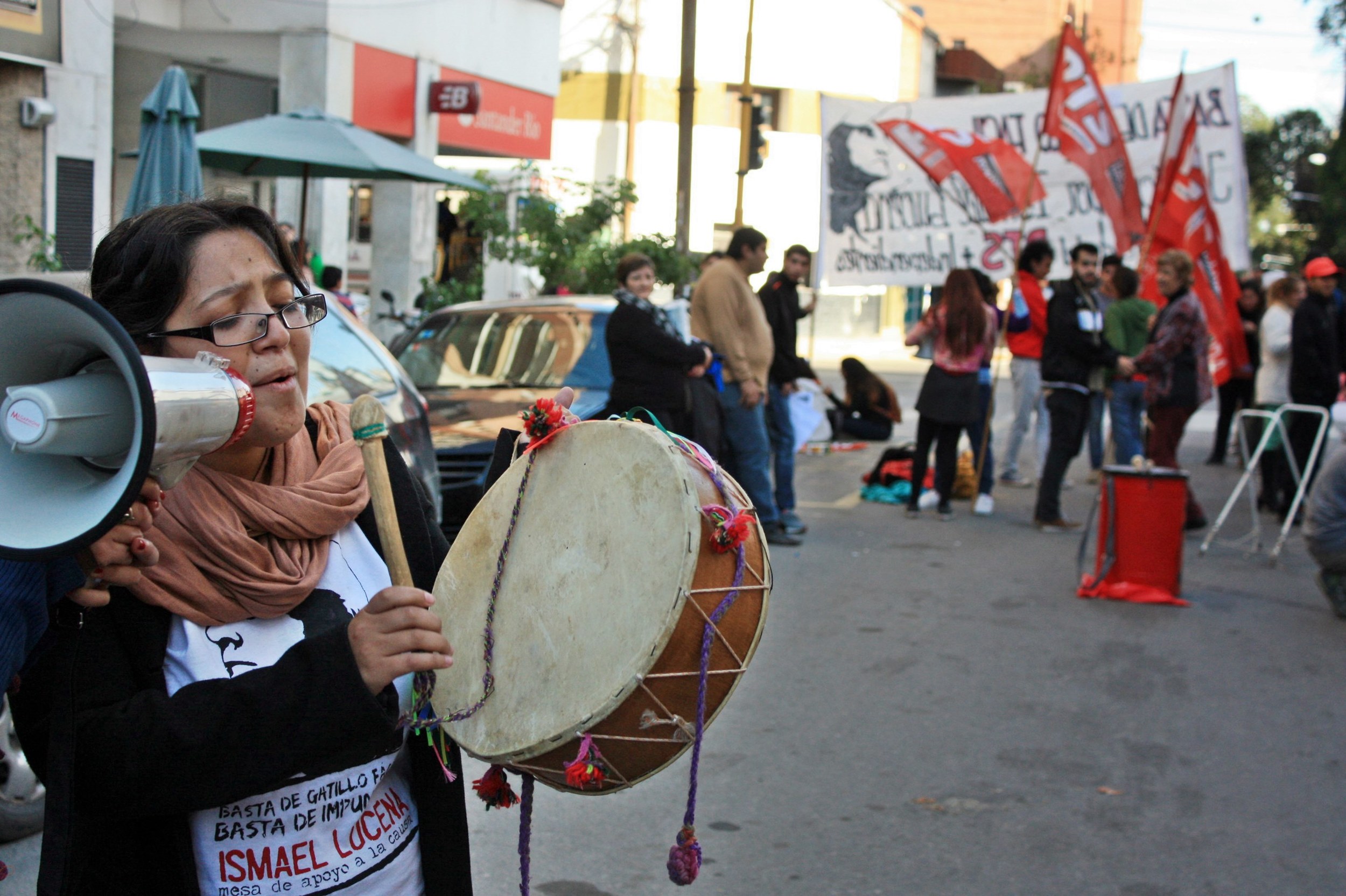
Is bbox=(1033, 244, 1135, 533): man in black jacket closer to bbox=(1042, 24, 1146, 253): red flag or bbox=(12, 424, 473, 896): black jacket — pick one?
bbox=(1042, 24, 1146, 253): red flag

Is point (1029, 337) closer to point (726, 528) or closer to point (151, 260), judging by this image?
point (726, 528)

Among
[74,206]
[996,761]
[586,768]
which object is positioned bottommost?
[996,761]

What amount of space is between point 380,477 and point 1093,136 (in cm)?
1055

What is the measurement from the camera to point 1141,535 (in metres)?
7.16

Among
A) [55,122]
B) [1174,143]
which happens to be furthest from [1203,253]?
[55,122]

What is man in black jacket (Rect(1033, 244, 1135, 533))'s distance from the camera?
360 inches

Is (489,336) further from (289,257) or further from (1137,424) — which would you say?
(289,257)

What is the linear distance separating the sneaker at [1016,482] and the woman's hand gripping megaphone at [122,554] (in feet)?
34.5

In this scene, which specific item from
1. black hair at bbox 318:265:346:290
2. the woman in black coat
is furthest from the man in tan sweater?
black hair at bbox 318:265:346:290

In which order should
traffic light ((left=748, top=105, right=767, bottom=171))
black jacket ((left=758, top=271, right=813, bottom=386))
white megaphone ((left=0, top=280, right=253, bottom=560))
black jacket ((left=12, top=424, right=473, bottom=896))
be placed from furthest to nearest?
1. traffic light ((left=748, top=105, right=767, bottom=171))
2. black jacket ((left=758, top=271, right=813, bottom=386))
3. black jacket ((left=12, top=424, right=473, bottom=896))
4. white megaphone ((left=0, top=280, right=253, bottom=560))

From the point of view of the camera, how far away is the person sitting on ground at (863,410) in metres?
13.8

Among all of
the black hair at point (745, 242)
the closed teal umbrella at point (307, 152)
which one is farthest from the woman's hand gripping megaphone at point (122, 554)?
the closed teal umbrella at point (307, 152)

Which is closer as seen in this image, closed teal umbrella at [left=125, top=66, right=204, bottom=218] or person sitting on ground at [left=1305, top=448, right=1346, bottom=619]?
person sitting on ground at [left=1305, top=448, right=1346, bottom=619]

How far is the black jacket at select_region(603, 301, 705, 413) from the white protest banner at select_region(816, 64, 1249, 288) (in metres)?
4.74
